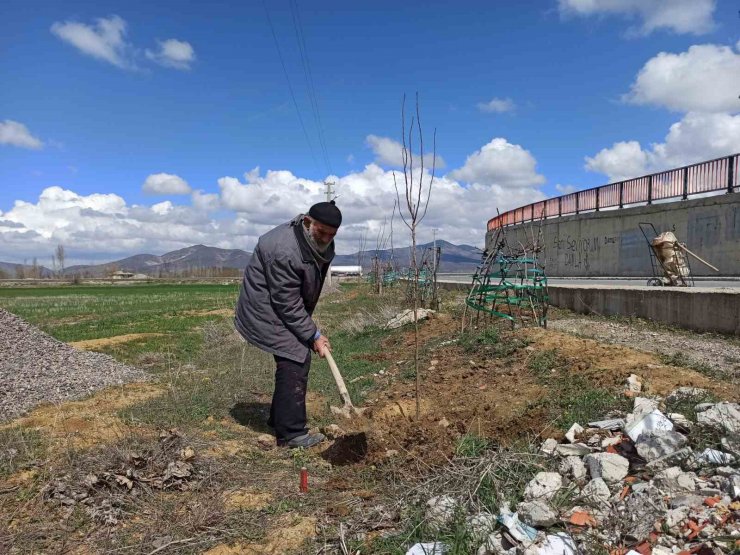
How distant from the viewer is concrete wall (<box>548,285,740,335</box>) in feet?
23.4

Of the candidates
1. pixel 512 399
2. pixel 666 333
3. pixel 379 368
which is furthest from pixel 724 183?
pixel 512 399

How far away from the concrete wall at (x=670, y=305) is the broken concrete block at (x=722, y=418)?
476 cm

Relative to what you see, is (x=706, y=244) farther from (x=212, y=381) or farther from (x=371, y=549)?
(x=371, y=549)

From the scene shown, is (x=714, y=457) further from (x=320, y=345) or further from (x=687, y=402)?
(x=320, y=345)

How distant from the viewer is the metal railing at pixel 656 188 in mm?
13344

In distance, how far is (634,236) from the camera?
16.5 metres

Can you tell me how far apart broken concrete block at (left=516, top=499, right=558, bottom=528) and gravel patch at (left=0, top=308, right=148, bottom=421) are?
187 inches

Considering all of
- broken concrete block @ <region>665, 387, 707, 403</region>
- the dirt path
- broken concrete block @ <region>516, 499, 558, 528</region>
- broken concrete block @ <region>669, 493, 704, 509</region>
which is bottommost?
the dirt path

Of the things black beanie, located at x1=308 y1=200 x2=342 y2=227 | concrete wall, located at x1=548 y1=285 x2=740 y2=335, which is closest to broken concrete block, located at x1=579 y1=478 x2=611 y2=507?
black beanie, located at x1=308 y1=200 x2=342 y2=227

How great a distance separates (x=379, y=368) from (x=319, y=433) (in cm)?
325

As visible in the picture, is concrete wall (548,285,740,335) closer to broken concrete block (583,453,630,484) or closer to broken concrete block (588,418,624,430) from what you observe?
broken concrete block (588,418,624,430)

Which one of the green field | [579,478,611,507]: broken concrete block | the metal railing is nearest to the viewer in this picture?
[579,478,611,507]: broken concrete block

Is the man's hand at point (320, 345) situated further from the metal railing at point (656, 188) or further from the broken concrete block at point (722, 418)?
the metal railing at point (656, 188)

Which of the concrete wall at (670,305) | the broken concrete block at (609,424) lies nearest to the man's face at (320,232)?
the broken concrete block at (609,424)
